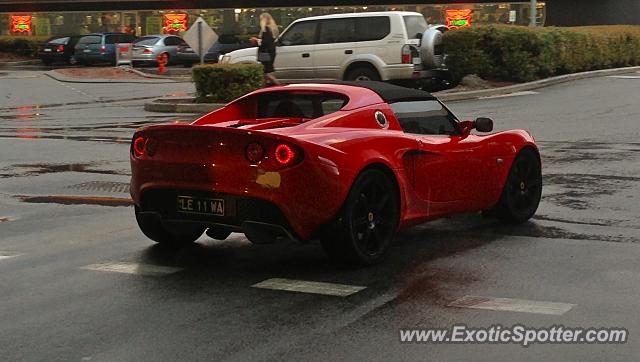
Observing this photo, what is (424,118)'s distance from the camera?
8.12 m

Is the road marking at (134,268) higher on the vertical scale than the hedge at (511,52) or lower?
lower

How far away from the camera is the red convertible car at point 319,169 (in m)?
6.76

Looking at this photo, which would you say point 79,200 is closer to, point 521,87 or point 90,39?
point 521,87

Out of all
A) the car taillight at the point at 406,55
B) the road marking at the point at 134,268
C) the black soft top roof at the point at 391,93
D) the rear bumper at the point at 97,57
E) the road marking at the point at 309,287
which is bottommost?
the rear bumper at the point at 97,57

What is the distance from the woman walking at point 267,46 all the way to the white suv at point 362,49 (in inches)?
28.2

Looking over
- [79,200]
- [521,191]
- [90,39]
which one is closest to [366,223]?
[521,191]

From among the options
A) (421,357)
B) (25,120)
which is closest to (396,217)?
(421,357)

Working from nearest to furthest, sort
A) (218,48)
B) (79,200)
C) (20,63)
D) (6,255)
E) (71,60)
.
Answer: (6,255) < (79,200) < (218,48) < (71,60) < (20,63)

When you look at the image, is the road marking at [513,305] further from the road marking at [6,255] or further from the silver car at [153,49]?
the silver car at [153,49]

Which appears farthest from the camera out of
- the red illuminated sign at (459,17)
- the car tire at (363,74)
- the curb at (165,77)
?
the red illuminated sign at (459,17)

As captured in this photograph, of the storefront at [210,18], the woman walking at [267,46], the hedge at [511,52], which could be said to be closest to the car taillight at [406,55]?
the hedge at [511,52]

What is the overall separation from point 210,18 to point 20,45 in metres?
10.9

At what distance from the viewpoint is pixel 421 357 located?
5.06 m

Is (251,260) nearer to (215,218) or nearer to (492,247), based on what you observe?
(215,218)
